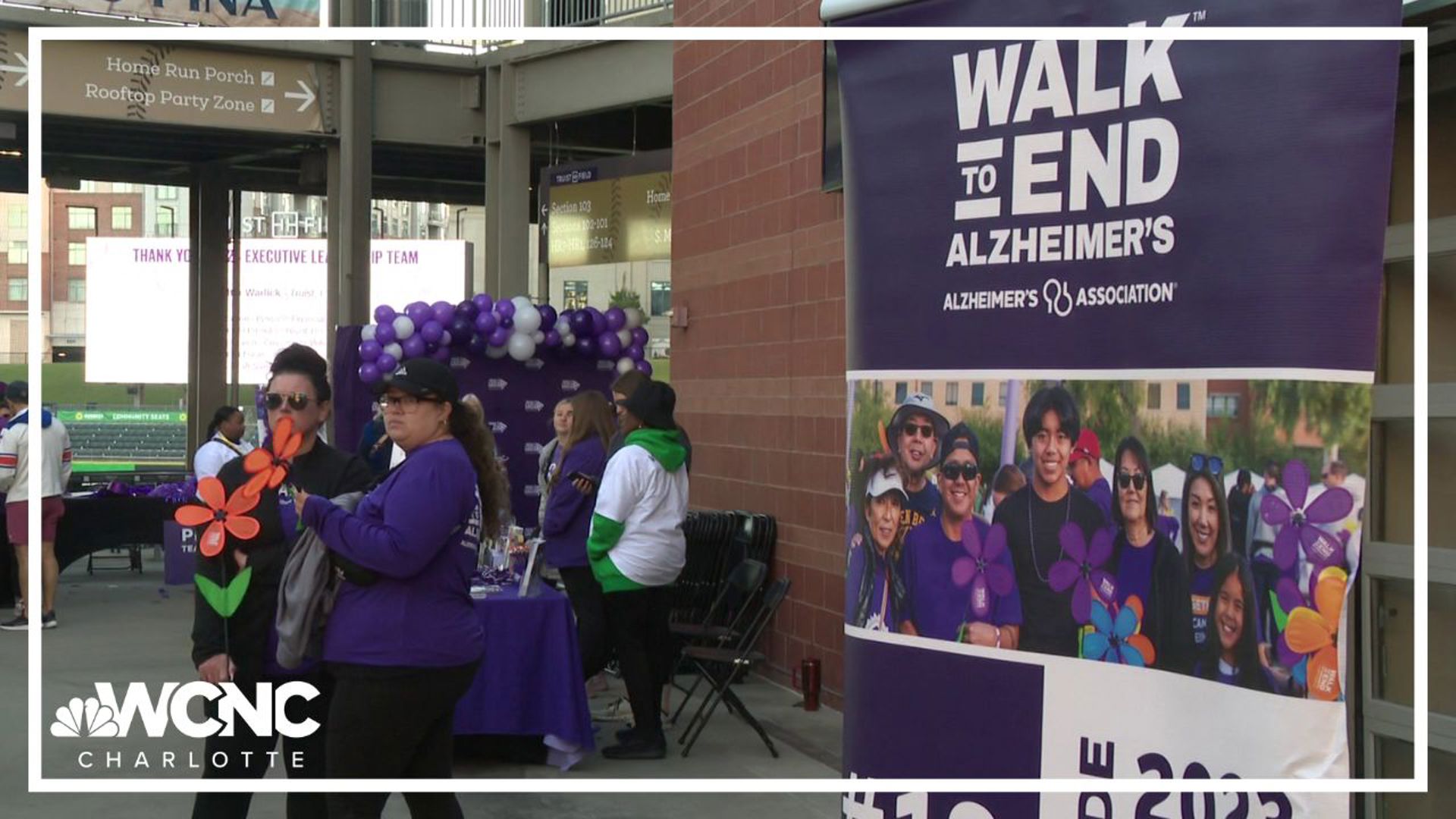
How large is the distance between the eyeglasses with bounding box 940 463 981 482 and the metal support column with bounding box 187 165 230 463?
18.5 meters

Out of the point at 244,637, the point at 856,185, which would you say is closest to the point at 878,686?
the point at 856,185

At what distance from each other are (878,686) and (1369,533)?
1566 millimetres

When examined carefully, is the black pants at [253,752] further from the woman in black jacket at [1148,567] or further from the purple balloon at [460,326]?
the purple balloon at [460,326]

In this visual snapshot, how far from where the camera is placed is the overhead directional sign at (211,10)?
575 inches

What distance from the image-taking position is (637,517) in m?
6.77

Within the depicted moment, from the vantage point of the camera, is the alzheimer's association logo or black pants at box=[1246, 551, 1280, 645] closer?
black pants at box=[1246, 551, 1280, 645]

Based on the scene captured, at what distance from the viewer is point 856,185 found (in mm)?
3318

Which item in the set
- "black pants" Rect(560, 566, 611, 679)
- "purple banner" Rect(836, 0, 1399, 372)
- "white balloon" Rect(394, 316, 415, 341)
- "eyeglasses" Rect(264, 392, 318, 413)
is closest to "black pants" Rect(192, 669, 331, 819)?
"eyeglasses" Rect(264, 392, 318, 413)

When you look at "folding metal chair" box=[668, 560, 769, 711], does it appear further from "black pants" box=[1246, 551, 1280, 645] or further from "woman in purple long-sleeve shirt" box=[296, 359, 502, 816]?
"black pants" box=[1246, 551, 1280, 645]

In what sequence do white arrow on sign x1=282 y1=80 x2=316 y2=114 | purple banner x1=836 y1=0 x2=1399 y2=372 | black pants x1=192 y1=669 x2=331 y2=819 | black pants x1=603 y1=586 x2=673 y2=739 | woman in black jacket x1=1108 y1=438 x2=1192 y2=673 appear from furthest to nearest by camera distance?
white arrow on sign x1=282 y1=80 x2=316 y2=114 → black pants x1=603 y1=586 x2=673 y2=739 → black pants x1=192 y1=669 x2=331 y2=819 → woman in black jacket x1=1108 y1=438 x2=1192 y2=673 → purple banner x1=836 y1=0 x2=1399 y2=372

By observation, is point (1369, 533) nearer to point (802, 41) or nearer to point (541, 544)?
point (541, 544)

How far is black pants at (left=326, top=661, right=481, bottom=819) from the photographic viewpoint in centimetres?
390

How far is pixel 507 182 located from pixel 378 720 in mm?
12731

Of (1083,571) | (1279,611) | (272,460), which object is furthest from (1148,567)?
(272,460)
